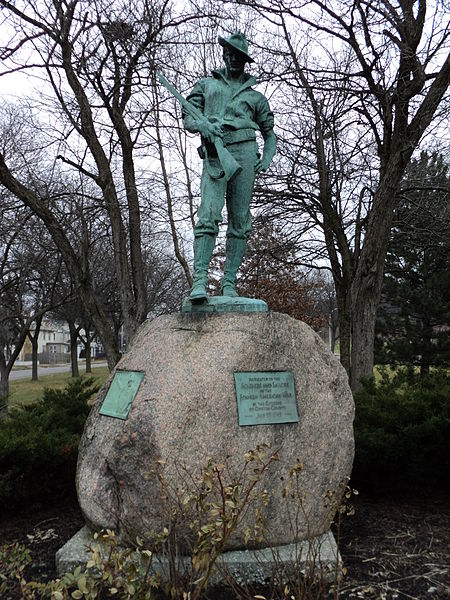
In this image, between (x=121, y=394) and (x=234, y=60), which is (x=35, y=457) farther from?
(x=234, y=60)

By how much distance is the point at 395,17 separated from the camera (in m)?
6.81

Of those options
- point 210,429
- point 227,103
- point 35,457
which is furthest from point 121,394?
point 227,103

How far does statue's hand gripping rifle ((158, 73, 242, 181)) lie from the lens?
154 inches

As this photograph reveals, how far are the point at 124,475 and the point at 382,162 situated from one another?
7017 mm

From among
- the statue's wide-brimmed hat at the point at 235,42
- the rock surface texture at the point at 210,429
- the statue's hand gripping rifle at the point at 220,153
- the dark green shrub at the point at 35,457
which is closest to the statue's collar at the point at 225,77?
the statue's wide-brimmed hat at the point at 235,42

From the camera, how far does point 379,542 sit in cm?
381

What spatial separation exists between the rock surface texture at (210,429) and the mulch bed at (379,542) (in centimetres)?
41

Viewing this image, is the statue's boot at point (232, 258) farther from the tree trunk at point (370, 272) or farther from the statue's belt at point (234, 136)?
the tree trunk at point (370, 272)

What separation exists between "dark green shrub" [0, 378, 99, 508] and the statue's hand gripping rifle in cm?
272

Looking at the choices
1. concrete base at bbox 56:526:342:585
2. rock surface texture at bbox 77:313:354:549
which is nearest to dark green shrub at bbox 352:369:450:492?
rock surface texture at bbox 77:313:354:549

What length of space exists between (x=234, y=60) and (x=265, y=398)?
2778mm

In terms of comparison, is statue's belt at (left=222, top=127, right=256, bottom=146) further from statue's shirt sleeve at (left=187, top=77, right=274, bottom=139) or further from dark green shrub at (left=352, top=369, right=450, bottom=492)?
dark green shrub at (left=352, top=369, right=450, bottom=492)

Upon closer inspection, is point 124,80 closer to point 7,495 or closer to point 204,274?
point 204,274

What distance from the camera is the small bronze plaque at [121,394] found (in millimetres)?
3418
